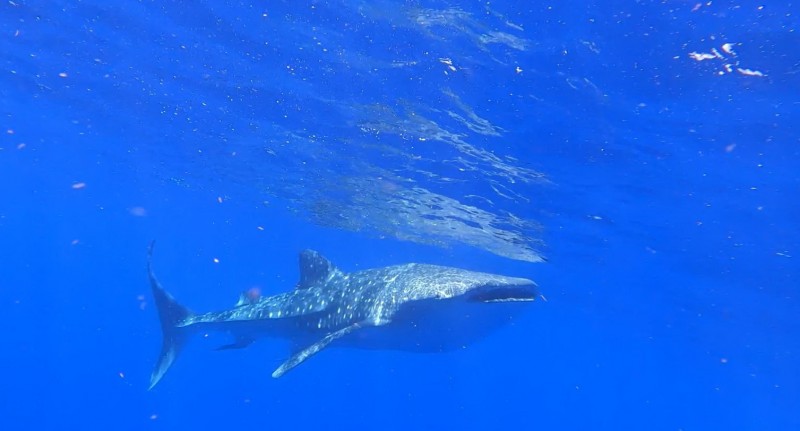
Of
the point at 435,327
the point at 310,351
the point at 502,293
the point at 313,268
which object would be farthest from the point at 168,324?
the point at 502,293

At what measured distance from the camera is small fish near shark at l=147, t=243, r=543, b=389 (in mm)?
8516

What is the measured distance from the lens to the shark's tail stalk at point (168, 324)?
43.9 feet

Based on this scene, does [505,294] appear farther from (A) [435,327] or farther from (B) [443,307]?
(A) [435,327]

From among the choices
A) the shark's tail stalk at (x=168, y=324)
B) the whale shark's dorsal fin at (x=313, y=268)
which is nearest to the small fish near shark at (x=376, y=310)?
the whale shark's dorsal fin at (x=313, y=268)

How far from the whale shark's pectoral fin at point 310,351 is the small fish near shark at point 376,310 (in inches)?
0.7

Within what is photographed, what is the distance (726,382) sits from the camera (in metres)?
58.8

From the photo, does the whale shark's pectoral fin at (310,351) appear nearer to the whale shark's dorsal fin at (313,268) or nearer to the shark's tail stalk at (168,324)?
the whale shark's dorsal fin at (313,268)

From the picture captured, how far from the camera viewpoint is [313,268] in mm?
11828

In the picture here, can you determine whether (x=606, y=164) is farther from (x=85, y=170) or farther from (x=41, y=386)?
(x=41, y=386)


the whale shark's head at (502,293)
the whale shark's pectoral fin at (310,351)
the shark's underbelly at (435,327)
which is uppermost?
the whale shark's head at (502,293)

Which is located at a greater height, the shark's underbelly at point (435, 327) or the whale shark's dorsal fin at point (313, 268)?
the shark's underbelly at point (435, 327)

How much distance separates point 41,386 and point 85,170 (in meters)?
25.5

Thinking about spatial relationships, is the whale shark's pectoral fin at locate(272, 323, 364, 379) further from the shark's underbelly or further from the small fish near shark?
the shark's underbelly

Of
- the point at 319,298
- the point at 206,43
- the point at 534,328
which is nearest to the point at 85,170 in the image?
the point at 206,43
